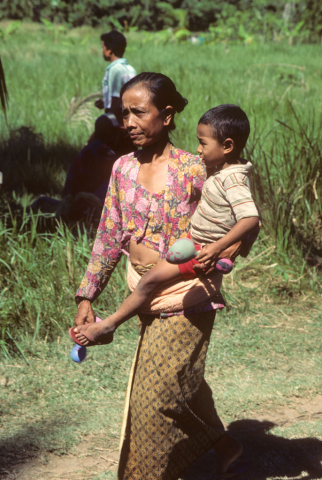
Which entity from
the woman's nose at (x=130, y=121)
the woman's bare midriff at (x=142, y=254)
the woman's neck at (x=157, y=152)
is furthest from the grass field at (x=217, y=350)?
the woman's nose at (x=130, y=121)

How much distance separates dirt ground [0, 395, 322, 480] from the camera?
2.39 meters

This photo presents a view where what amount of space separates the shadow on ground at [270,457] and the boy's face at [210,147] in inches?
53.6

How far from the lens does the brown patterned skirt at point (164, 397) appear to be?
1.86m

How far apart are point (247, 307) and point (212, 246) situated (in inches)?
94.2

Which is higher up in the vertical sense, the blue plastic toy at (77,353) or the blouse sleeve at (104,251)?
the blouse sleeve at (104,251)

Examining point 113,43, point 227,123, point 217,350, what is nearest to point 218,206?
point 227,123

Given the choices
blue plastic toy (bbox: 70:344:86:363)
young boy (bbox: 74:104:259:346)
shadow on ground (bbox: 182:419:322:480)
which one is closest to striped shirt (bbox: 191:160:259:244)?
young boy (bbox: 74:104:259:346)

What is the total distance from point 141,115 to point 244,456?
1.63 metres

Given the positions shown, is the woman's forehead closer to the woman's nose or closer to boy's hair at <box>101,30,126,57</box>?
the woman's nose

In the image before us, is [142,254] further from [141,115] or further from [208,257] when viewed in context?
[141,115]

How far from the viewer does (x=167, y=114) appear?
6.05 feet

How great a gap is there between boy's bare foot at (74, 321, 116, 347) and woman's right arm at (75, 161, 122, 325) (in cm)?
8

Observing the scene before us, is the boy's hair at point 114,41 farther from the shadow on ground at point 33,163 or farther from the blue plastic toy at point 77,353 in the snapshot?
the blue plastic toy at point 77,353

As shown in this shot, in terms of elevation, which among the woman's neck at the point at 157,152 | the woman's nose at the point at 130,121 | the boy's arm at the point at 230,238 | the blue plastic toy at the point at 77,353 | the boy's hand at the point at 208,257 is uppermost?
the woman's nose at the point at 130,121
